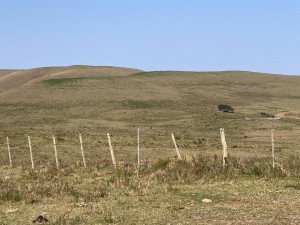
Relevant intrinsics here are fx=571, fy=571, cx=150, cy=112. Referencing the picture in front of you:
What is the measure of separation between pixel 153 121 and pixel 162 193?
5649 centimetres

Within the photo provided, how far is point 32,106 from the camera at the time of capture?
8988 cm

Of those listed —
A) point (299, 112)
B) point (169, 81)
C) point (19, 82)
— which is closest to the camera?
point (299, 112)

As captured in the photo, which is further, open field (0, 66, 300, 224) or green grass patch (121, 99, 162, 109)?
green grass patch (121, 99, 162, 109)

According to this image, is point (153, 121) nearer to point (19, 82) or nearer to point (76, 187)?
point (76, 187)

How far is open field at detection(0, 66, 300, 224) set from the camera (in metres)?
12.2

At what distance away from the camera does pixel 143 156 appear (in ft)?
102

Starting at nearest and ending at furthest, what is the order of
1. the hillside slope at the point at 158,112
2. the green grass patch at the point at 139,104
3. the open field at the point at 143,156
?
the open field at the point at 143,156 < the hillside slope at the point at 158,112 < the green grass patch at the point at 139,104

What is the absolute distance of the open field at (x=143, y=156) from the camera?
12.2m

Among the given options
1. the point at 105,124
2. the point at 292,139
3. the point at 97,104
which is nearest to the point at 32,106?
the point at 97,104

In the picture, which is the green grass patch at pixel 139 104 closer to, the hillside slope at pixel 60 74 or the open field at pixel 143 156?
the open field at pixel 143 156

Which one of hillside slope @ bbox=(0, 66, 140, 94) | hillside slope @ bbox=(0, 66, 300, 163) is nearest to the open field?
hillside slope @ bbox=(0, 66, 300, 163)

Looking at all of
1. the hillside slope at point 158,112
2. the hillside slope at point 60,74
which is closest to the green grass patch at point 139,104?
the hillside slope at point 158,112

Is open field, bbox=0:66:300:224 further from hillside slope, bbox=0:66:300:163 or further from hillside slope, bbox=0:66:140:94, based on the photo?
hillside slope, bbox=0:66:140:94

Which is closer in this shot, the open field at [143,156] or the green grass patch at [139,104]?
the open field at [143,156]
